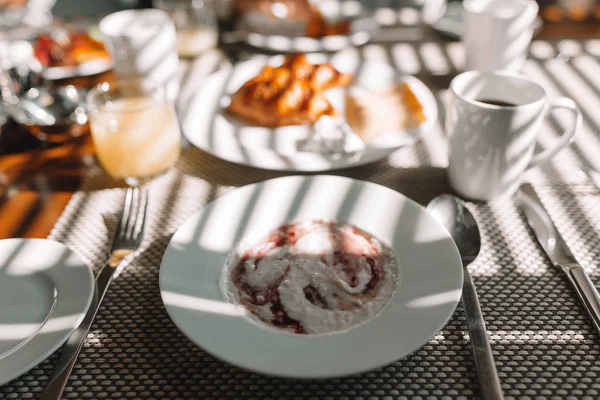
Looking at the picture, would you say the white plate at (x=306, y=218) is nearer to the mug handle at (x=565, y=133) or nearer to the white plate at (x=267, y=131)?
the white plate at (x=267, y=131)

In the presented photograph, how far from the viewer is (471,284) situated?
814 mm

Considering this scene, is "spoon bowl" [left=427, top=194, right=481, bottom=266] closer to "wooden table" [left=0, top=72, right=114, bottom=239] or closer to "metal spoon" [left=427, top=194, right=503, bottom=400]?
"metal spoon" [left=427, top=194, right=503, bottom=400]

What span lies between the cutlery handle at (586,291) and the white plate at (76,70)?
→ 1.37 metres

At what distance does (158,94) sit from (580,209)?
3.01ft

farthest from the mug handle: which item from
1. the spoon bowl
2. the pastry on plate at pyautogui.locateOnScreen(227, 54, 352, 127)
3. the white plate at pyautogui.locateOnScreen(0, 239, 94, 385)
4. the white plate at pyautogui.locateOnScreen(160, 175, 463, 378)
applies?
the white plate at pyautogui.locateOnScreen(0, 239, 94, 385)

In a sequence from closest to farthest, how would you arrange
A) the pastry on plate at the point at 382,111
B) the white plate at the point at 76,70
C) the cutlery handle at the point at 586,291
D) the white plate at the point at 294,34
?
the cutlery handle at the point at 586,291, the pastry on plate at the point at 382,111, the white plate at the point at 76,70, the white plate at the point at 294,34

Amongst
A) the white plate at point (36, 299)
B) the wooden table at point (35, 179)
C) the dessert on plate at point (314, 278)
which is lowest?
the wooden table at point (35, 179)

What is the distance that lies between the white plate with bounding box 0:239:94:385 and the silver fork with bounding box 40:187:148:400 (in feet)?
0.09

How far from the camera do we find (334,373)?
2.03ft

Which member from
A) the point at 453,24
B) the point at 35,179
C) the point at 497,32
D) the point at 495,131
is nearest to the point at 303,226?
the point at 495,131

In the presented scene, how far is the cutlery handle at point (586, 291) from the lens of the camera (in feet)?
2.50

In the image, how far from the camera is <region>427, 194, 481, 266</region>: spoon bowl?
89 cm

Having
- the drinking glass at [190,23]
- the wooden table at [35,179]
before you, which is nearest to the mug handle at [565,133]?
the wooden table at [35,179]

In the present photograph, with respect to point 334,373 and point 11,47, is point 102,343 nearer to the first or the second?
point 334,373
